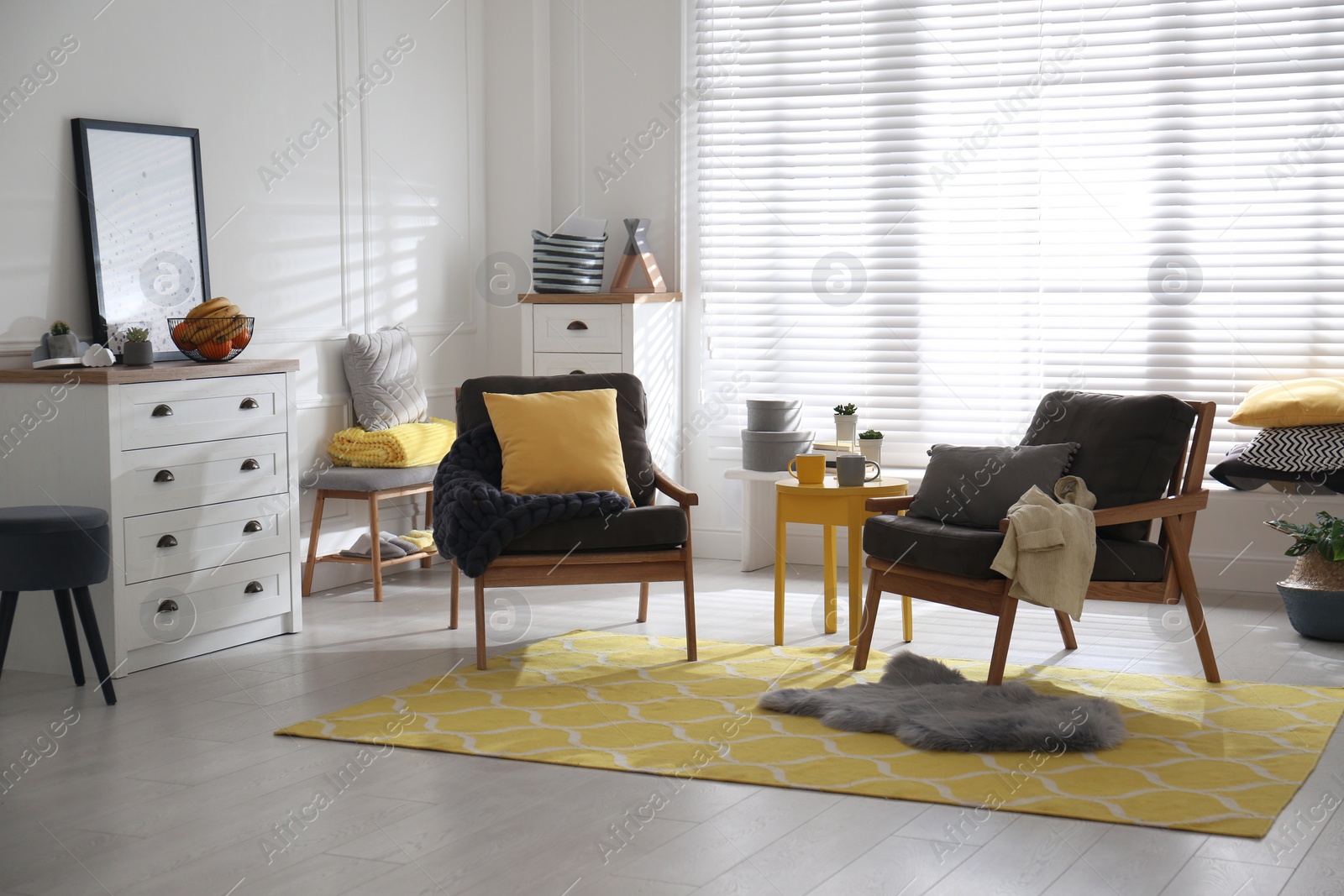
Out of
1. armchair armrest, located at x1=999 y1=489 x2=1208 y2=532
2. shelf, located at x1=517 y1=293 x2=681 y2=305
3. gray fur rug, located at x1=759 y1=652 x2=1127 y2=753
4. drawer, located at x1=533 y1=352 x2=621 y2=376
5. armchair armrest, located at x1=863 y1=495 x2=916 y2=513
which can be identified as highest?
shelf, located at x1=517 y1=293 x2=681 y2=305

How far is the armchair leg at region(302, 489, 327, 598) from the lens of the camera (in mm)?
4984

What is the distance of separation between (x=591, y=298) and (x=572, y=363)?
0.30 metres

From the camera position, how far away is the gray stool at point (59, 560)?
3504 millimetres

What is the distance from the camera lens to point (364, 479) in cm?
492

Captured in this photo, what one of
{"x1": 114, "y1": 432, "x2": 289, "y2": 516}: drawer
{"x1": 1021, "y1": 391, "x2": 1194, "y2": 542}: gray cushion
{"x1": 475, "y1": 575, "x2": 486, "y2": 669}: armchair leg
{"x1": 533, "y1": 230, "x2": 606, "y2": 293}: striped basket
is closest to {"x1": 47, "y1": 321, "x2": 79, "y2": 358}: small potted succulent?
{"x1": 114, "y1": 432, "x2": 289, "y2": 516}: drawer

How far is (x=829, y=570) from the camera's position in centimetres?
443

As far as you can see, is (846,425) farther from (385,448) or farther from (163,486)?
(163,486)

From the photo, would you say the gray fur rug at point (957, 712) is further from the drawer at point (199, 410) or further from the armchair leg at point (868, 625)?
the drawer at point (199, 410)

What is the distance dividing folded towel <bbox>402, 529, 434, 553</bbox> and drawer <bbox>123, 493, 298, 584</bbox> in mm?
981

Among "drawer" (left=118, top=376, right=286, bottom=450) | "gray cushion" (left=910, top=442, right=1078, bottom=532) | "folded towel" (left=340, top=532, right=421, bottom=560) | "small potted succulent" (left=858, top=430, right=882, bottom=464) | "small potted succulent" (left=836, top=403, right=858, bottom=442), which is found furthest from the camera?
"folded towel" (left=340, top=532, right=421, bottom=560)

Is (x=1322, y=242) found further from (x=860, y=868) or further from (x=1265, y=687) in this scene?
(x=860, y=868)

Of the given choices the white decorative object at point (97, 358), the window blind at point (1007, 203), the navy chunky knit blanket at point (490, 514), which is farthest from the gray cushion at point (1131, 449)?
the white decorative object at point (97, 358)

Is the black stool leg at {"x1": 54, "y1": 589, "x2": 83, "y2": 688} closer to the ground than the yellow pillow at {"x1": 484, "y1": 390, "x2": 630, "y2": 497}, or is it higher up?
closer to the ground

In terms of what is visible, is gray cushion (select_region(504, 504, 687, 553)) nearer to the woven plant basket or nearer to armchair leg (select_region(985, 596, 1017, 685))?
armchair leg (select_region(985, 596, 1017, 685))
